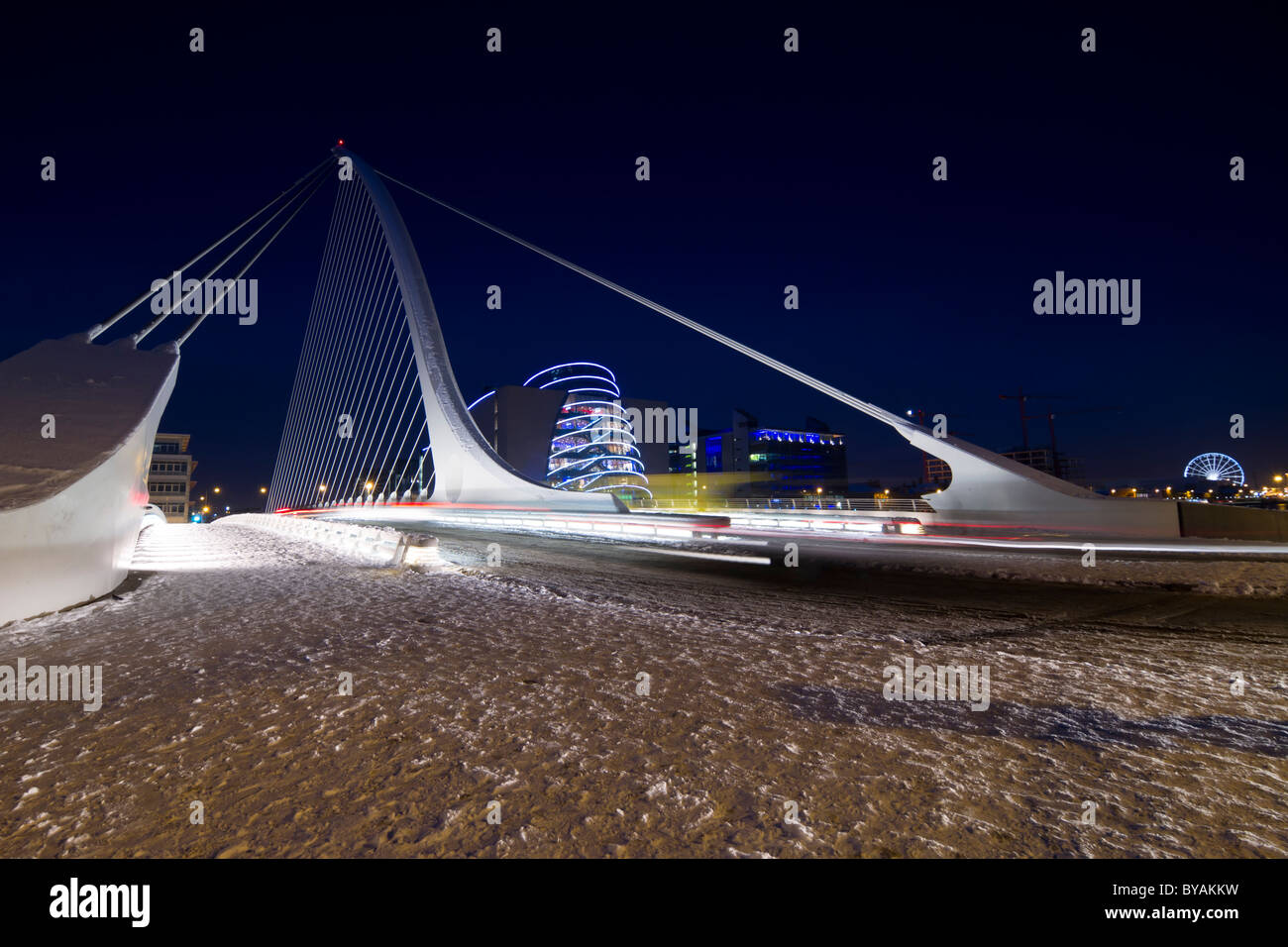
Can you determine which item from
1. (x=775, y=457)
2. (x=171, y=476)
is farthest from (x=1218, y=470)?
(x=171, y=476)

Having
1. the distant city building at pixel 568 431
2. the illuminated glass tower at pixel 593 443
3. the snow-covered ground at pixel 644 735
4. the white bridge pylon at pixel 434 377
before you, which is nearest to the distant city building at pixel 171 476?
the distant city building at pixel 568 431

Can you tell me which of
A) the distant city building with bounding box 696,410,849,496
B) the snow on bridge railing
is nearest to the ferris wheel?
the distant city building with bounding box 696,410,849,496

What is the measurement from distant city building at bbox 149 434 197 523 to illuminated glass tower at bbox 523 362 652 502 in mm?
53193

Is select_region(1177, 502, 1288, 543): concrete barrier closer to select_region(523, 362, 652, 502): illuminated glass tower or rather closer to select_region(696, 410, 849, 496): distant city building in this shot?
select_region(523, 362, 652, 502): illuminated glass tower

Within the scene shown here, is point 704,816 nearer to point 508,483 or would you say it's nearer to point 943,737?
point 943,737

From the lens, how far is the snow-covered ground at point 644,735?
2430 mm

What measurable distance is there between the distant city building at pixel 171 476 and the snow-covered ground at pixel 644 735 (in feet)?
312

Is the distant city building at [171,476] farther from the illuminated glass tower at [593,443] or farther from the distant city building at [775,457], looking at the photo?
the distant city building at [775,457]

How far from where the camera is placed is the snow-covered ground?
7.97 feet

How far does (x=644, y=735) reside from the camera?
347 cm

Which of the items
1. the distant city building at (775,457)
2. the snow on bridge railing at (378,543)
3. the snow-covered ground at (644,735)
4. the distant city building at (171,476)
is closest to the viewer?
the snow-covered ground at (644,735)

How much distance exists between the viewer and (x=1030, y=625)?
682cm
